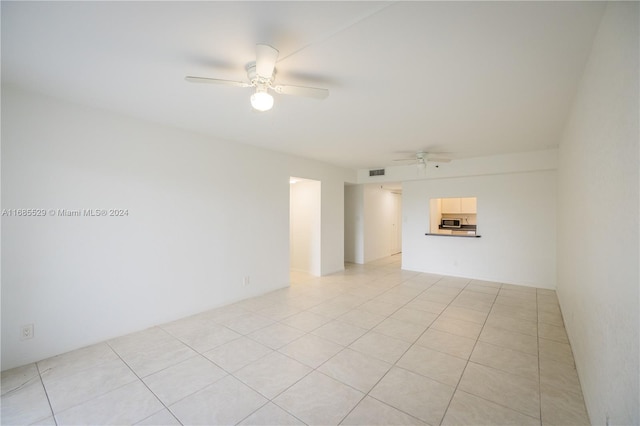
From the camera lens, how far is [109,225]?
9.39 feet

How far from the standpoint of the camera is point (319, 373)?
7.39ft

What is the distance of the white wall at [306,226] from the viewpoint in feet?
19.0

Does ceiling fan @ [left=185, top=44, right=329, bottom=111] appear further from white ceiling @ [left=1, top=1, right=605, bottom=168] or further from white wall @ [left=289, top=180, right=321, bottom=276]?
white wall @ [left=289, top=180, right=321, bottom=276]

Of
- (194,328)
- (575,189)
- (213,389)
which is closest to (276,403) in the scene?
(213,389)

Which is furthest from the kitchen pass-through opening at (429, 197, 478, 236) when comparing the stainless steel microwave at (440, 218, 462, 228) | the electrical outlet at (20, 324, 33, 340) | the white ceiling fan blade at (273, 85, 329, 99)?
the electrical outlet at (20, 324, 33, 340)

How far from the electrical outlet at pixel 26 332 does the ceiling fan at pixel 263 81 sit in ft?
9.11

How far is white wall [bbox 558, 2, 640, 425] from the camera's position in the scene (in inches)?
42.1

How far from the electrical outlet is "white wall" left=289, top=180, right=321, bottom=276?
4.31m

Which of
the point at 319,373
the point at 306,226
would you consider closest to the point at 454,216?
the point at 306,226

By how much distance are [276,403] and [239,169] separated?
3.22 meters

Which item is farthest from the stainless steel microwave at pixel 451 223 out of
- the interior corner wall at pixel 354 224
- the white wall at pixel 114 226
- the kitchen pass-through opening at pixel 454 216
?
the white wall at pixel 114 226

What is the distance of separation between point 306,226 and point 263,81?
4.37m

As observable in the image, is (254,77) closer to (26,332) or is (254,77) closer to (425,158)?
(26,332)

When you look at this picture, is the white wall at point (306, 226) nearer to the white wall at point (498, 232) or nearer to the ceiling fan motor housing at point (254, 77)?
the white wall at point (498, 232)
